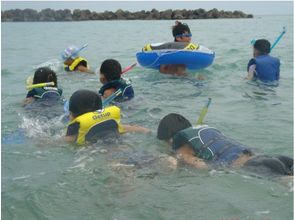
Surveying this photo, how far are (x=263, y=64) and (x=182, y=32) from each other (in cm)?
217

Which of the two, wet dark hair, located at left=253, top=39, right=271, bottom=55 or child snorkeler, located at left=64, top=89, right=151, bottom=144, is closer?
child snorkeler, located at left=64, top=89, right=151, bottom=144

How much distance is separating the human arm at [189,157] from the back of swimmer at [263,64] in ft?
14.4

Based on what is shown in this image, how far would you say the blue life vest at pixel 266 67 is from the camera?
7336 mm

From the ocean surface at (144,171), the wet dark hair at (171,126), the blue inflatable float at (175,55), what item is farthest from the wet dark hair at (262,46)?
the wet dark hair at (171,126)

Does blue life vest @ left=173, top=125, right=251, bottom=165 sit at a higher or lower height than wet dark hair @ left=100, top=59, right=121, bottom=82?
lower

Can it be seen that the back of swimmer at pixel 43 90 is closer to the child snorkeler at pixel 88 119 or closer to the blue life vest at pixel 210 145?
the child snorkeler at pixel 88 119

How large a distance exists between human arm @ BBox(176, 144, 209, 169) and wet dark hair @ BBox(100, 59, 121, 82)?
2426 millimetres

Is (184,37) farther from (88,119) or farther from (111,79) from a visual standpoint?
(88,119)

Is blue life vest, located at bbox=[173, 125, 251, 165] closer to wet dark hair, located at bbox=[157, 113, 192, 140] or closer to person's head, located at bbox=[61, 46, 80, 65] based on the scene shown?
wet dark hair, located at bbox=[157, 113, 192, 140]

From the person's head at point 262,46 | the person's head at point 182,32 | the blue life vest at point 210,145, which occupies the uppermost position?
the person's head at point 182,32

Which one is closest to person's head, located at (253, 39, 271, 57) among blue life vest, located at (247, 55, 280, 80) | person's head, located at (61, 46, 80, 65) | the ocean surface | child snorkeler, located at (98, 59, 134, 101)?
blue life vest, located at (247, 55, 280, 80)

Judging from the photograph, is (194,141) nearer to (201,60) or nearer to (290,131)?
(290,131)

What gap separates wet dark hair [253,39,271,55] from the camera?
7.35 meters

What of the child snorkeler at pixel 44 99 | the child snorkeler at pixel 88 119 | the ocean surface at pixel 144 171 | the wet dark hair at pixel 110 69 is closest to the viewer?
the ocean surface at pixel 144 171
